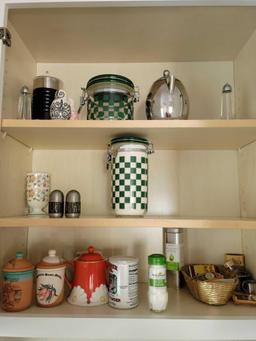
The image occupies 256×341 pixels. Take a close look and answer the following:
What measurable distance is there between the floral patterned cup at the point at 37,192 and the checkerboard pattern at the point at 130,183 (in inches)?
10.5

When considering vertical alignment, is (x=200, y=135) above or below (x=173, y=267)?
above

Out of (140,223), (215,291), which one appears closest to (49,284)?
(140,223)

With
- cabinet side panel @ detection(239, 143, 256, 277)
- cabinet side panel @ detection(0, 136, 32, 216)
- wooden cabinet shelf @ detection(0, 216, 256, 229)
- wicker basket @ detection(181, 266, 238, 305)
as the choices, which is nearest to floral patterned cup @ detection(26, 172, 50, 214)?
cabinet side panel @ detection(0, 136, 32, 216)

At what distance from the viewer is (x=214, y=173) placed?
1.05 m

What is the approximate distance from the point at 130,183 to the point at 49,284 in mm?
354

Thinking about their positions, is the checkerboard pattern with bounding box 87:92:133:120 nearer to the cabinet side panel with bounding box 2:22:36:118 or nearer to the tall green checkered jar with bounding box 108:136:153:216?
the tall green checkered jar with bounding box 108:136:153:216

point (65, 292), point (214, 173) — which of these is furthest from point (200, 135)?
point (65, 292)

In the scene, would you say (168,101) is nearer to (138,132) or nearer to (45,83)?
(138,132)

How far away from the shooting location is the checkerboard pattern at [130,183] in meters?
0.80

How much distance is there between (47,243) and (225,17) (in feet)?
3.12

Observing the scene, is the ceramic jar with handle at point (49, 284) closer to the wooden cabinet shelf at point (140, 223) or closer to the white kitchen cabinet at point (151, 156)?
the white kitchen cabinet at point (151, 156)

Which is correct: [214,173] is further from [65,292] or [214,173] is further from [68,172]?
[65,292]

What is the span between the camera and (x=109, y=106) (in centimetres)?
82

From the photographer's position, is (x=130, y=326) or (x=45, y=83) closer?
(x=130, y=326)
